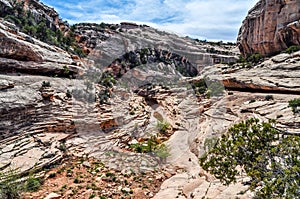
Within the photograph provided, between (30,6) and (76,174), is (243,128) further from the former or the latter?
(30,6)

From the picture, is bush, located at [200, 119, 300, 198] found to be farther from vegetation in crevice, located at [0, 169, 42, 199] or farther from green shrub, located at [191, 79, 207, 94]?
green shrub, located at [191, 79, 207, 94]

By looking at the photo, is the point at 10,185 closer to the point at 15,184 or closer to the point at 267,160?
the point at 15,184

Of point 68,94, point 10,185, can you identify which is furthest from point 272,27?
point 10,185

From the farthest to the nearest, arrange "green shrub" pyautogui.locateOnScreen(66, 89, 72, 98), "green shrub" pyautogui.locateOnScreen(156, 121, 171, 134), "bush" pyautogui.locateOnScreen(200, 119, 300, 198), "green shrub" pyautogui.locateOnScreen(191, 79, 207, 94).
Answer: "green shrub" pyautogui.locateOnScreen(191, 79, 207, 94), "green shrub" pyautogui.locateOnScreen(156, 121, 171, 134), "green shrub" pyautogui.locateOnScreen(66, 89, 72, 98), "bush" pyautogui.locateOnScreen(200, 119, 300, 198)

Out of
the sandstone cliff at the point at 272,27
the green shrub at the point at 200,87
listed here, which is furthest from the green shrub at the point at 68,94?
the sandstone cliff at the point at 272,27

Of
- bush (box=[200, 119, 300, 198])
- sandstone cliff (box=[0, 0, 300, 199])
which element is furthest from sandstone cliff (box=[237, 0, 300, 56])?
bush (box=[200, 119, 300, 198])

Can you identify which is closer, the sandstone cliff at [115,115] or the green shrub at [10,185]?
the green shrub at [10,185]

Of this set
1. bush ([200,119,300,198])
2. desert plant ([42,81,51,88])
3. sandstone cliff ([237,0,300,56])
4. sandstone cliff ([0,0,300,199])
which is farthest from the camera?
sandstone cliff ([237,0,300,56])

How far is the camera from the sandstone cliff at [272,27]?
29.2 meters

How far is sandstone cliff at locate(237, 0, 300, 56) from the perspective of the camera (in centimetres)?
2920

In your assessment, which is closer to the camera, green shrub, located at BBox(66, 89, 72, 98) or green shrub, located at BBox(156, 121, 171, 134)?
green shrub, located at BBox(66, 89, 72, 98)

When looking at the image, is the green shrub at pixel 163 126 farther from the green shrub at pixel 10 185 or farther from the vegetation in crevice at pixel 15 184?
the green shrub at pixel 10 185

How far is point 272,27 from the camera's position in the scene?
32656mm

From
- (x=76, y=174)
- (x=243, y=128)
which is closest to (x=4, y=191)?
(x=76, y=174)
